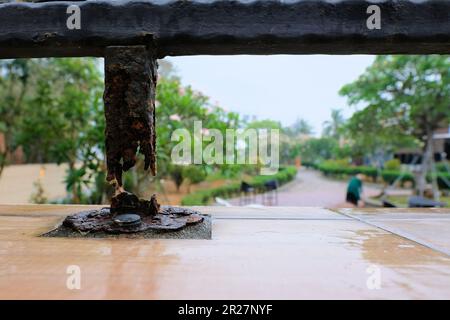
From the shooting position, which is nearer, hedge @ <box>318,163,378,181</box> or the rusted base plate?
the rusted base plate

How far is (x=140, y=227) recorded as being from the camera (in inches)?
41.5

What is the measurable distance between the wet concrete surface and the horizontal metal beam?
0.59 m

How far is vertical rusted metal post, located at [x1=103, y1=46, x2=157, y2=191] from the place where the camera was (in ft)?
3.64

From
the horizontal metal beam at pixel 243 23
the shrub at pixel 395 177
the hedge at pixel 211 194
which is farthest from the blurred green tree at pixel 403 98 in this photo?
the horizontal metal beam at pixel 243 23

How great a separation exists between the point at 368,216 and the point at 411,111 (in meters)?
9.45

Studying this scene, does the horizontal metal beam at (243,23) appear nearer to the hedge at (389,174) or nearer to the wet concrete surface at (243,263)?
the wet concrete surface at (243,263)

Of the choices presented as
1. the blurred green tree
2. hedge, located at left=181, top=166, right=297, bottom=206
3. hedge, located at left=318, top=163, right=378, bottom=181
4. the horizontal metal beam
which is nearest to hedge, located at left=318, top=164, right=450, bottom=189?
hedge, located at left=318, top=163, right=378, bottom=181

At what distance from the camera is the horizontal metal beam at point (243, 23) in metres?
1.13

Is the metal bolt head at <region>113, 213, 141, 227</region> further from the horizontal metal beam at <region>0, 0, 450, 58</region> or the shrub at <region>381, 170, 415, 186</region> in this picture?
the shrub at <region>381, 170, 415, 186</region>

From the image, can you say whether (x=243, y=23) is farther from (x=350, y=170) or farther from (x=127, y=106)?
(x=350, y=170)

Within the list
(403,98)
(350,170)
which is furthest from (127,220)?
(350,170)
